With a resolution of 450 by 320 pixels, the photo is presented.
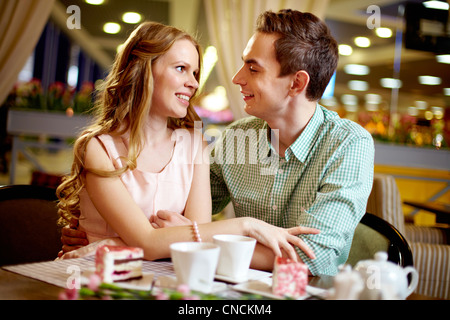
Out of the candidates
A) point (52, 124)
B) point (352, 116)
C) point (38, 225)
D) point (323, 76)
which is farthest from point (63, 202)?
point (352, 116)

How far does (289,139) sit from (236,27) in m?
3.04

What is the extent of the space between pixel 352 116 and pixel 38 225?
5.17 metres

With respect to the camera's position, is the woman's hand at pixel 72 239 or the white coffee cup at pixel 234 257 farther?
the woman's hand at pixel 72 239

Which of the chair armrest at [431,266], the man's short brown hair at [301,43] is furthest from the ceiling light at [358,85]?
the man's short brown hair at [301,43]

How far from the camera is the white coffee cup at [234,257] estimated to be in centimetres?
91

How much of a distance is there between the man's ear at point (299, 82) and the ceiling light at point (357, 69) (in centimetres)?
1042

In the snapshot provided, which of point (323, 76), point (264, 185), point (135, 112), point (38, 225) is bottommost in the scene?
point (38, 225)

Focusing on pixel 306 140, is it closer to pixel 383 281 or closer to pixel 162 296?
pixel 383 281

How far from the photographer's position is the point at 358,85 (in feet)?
45.6

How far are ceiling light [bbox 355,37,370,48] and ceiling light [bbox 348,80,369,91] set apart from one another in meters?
3.80

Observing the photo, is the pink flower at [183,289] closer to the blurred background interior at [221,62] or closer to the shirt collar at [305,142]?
the shirt collar at [305,142]

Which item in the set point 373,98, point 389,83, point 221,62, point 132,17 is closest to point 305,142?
point 221,62

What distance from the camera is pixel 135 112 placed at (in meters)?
1.50
